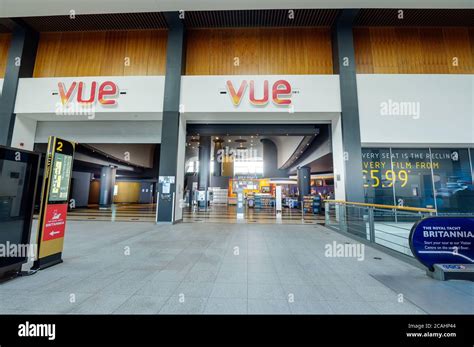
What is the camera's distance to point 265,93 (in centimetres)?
698

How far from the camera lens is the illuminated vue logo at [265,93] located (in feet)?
22.6

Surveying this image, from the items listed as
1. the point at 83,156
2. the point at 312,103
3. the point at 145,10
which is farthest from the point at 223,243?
the point at 83,156

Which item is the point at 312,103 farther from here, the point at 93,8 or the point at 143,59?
the point at 93,8

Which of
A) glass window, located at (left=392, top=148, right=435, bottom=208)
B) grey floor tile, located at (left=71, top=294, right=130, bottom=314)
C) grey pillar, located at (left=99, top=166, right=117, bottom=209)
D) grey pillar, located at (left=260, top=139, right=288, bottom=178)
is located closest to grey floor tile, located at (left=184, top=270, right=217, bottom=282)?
grey floor tile, located at (left=71, top=294, right=130, bottom=314)

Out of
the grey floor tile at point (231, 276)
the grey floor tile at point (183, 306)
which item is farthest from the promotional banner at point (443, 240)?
the grey floor tile at point (183, 306)

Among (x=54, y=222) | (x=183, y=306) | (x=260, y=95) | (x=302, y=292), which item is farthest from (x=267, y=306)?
(x=260, y=95)

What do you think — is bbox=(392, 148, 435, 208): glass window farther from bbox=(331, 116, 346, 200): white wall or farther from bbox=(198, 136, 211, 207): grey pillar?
bbox=(198, 136, 211, 207): grey pillar

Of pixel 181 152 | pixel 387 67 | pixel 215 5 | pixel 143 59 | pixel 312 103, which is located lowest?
pixel 181 152

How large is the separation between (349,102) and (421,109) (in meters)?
2.46

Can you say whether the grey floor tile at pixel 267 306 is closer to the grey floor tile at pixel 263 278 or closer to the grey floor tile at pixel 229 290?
the grey floor tile at pixel 229 290

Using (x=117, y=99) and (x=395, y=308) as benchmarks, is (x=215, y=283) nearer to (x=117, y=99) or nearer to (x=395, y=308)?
(x=395, y=308)

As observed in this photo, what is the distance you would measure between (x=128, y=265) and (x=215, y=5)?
782 centimetres

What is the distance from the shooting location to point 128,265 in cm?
290

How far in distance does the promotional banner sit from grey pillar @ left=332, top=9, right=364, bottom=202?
3.71 meters
